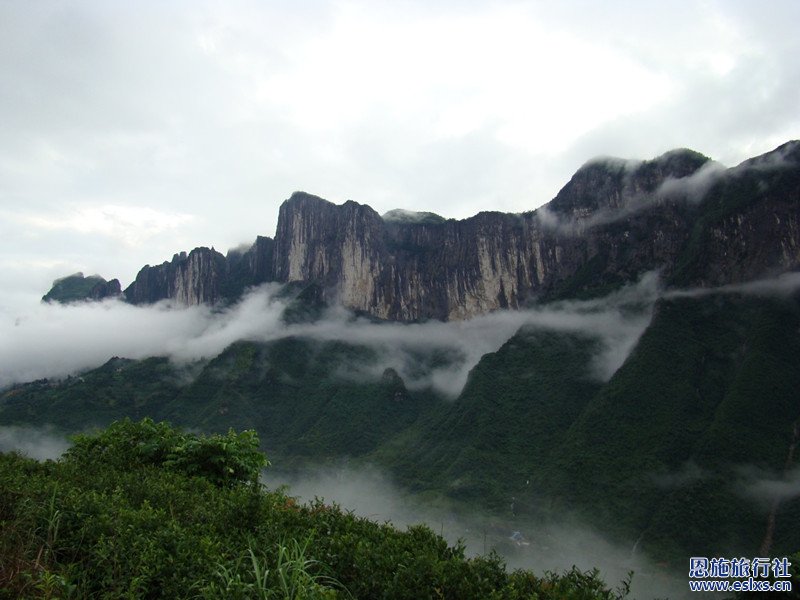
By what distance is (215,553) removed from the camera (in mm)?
6430

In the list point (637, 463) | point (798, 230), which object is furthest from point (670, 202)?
point (637, 463)

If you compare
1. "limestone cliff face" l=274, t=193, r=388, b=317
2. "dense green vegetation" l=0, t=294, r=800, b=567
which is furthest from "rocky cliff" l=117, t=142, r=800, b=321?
"dense green vegetation" l=0, t=294, r=800, b=567

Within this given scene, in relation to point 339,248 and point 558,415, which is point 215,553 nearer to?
point 558,415

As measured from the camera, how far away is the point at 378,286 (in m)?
172

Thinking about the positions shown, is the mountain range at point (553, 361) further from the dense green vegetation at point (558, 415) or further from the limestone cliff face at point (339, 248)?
the limestone cliff face at point (339, 248)

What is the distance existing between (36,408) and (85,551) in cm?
15021

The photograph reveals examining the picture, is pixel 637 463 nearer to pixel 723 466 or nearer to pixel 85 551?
pixel 723 466

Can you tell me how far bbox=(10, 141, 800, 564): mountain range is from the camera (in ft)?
251

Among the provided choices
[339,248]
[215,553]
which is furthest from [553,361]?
[215,553]

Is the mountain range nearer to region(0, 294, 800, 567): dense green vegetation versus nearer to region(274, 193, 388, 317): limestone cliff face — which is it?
region(0, 294, 800, 567): dense green vegetation

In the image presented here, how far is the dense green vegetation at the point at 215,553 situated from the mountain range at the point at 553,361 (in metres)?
65.5

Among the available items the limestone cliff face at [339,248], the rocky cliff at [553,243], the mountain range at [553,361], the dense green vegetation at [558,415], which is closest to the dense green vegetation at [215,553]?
the dense green vegetation at [558,415]

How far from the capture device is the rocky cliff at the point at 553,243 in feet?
354

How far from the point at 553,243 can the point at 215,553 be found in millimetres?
151834
